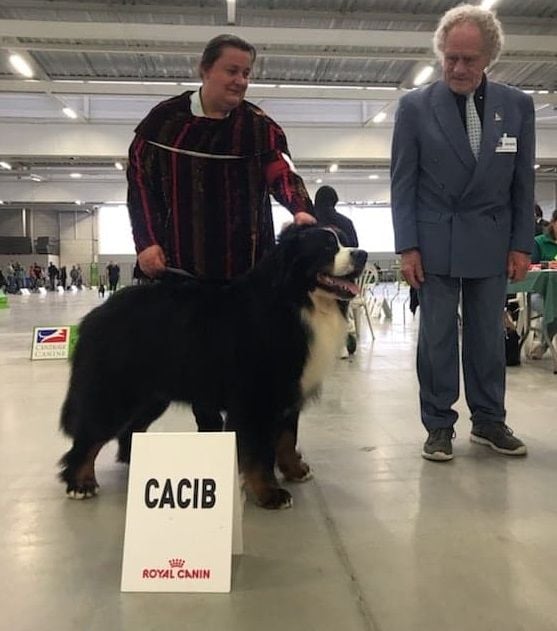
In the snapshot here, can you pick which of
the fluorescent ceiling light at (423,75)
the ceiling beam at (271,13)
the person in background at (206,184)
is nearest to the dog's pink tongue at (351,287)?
the person in background at (206,184)

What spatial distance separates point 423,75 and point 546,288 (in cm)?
610

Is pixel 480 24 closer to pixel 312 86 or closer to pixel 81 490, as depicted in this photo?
pixel 81 490

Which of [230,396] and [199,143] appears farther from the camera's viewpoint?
[199,143]

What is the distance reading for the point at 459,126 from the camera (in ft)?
8.68

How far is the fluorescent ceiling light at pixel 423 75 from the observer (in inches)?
377

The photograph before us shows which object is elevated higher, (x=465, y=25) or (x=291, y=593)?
(x=465, y=25)

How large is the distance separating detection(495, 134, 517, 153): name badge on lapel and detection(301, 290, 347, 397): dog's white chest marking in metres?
1.02

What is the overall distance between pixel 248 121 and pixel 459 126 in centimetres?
88

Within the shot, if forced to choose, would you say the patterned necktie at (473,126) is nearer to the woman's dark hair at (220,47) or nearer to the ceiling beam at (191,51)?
the woman's dark hair at (220,47)

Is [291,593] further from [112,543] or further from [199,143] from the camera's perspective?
[199,143]

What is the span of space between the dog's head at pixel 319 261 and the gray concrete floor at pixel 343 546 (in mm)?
770

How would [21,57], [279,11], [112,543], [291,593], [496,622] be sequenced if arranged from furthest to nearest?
[21,57] < [279,11] < [112,543] < [291,593] < [496,622]

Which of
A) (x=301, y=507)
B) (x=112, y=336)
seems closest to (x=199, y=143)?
(x=112, y=336)

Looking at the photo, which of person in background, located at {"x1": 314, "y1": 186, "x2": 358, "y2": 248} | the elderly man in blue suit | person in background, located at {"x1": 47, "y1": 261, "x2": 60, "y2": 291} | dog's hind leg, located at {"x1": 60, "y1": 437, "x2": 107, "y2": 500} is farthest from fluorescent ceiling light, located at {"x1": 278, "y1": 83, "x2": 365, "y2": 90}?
person in background, located at {"x1": 47, "y1": 261, "x2": 60, "y2": 291}
